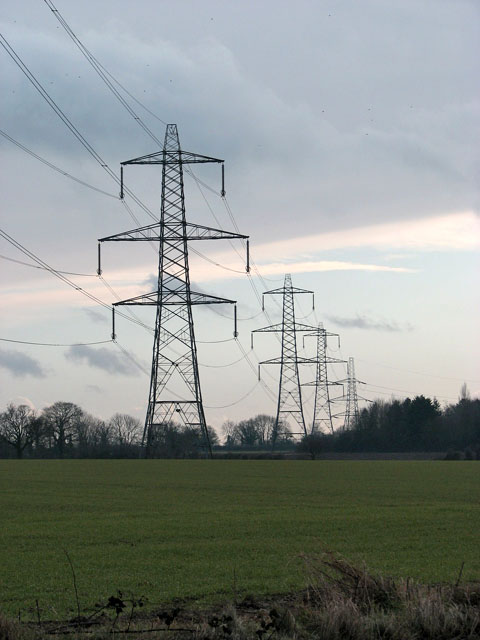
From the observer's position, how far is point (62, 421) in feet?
502

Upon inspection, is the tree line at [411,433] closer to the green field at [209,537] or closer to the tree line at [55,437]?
the tree line at [55,437]

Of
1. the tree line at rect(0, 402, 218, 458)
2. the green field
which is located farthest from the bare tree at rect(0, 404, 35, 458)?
the green field

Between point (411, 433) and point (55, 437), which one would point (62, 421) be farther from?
point (411, 433)

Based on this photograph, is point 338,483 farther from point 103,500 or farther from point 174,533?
point 174,533

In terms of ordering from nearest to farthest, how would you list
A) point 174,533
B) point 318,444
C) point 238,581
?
point 238,581 < point 174,533 < point 318,444

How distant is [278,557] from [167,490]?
24325 mm

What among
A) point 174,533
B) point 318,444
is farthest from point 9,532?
point 318,444

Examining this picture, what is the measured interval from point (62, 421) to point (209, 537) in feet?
439

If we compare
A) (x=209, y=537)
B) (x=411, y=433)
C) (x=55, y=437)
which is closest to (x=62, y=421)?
(x=55, y=437)

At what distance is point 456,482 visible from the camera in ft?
172

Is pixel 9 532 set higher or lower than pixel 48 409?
lower

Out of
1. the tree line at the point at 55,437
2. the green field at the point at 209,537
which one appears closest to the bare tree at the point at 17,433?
the tree line at the point at 55,437

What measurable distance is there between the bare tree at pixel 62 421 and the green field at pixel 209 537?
105583 mm

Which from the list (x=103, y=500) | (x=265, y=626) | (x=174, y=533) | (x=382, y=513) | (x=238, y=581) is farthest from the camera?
(x=103, y=500)
